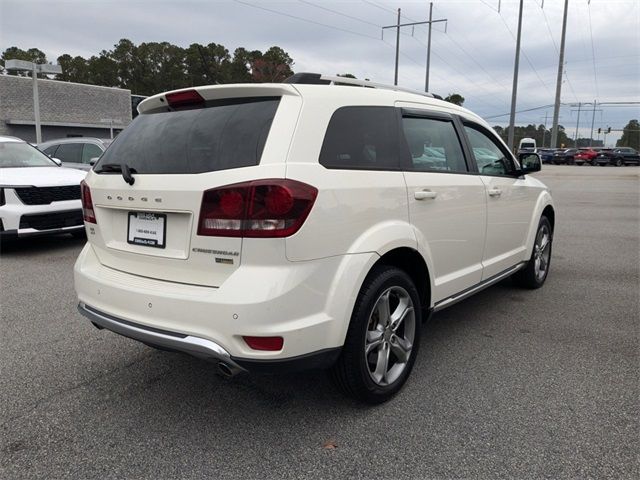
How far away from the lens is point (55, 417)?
2.90 m

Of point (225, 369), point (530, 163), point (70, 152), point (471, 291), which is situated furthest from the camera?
point (70, 152)

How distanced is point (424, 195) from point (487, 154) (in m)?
1.47

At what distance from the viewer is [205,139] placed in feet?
8.87

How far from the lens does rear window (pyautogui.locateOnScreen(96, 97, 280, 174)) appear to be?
256 centimetres

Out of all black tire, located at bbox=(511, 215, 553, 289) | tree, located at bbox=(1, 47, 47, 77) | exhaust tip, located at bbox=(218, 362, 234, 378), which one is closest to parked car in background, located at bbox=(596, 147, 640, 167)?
black tire, located at bbox=(511, 215, 553, 289)

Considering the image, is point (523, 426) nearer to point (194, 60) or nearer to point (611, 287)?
point (611, 287)

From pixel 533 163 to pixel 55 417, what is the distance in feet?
14.7

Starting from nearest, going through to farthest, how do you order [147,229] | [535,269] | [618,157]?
[147,229]
[535,269]
[618,157]

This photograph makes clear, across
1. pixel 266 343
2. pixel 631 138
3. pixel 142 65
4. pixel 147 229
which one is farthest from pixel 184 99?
pixel 631 138

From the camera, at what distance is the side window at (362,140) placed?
274 cm

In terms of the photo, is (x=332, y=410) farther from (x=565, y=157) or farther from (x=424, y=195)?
(x=565, y=157)

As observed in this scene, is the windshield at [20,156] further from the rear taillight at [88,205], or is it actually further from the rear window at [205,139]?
the rear window at [205,139]

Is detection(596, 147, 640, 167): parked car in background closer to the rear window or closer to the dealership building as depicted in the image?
the dealership building

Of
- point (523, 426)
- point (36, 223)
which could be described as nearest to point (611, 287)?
point (523, 426)
